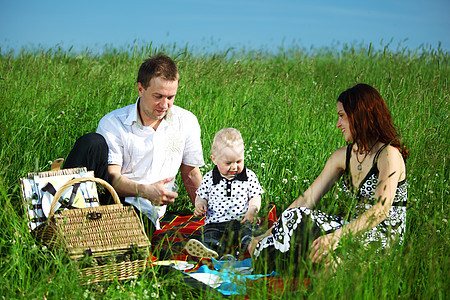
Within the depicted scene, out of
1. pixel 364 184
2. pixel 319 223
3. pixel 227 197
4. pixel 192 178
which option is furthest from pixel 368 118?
pixel 192 178

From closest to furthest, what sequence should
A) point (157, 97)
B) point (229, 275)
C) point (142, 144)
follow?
1. point (229, 275)
2. point (157, 97)
3. point (142, 144)

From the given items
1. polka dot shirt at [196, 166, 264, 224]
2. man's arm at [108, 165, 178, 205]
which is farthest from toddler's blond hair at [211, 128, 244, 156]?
man's arm at [108, 165, 178, 205]

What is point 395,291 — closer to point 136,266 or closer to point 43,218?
point 136,266

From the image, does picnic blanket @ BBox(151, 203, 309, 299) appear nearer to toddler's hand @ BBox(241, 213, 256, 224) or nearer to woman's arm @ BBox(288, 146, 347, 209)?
toddler's hand @ BBox(241, 213, 256, 224)

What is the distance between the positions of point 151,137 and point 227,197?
101cm

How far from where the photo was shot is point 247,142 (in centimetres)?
609

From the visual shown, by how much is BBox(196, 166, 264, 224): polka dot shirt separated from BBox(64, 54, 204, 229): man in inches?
17.2

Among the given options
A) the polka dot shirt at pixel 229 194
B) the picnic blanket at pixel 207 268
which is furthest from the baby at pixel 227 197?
the picnic blanket at pixel 207 268

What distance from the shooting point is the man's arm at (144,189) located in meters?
3.96

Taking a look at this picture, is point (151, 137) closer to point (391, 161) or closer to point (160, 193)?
point (160, 193)

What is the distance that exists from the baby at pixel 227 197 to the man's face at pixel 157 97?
0.64 m

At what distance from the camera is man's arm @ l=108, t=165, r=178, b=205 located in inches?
156

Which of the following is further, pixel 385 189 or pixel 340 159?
pixel 340 159

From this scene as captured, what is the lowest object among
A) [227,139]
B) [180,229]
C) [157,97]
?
[180,229]
